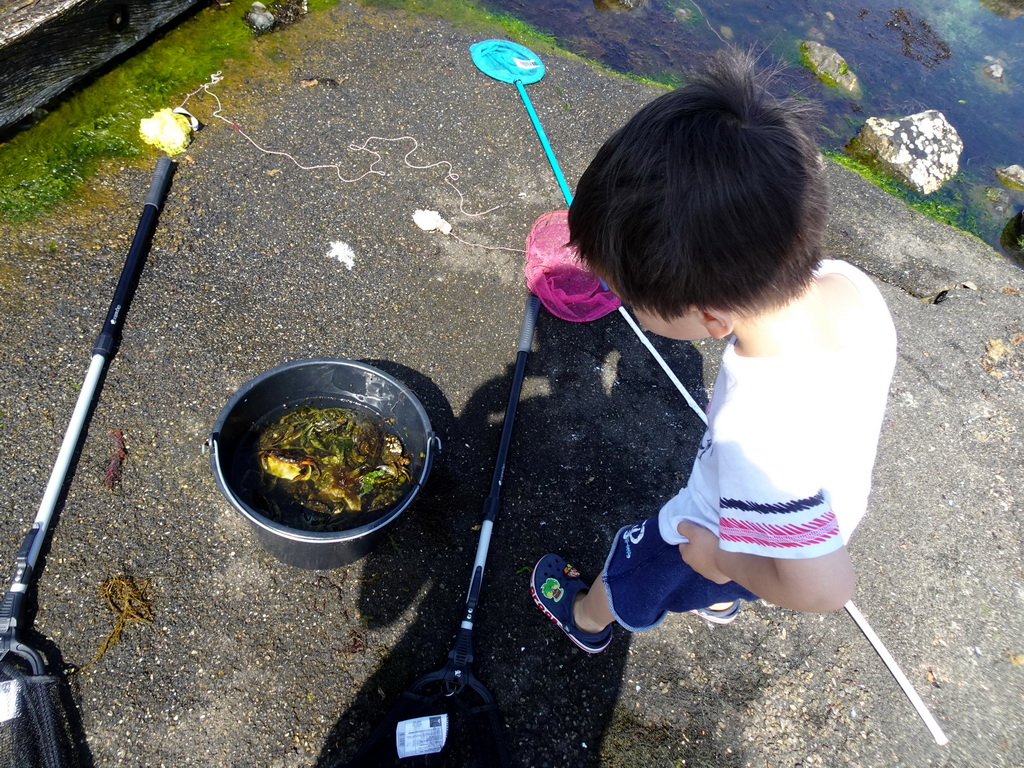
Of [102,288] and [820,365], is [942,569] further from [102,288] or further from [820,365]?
[102,288]

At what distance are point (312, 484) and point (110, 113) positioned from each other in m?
2.94

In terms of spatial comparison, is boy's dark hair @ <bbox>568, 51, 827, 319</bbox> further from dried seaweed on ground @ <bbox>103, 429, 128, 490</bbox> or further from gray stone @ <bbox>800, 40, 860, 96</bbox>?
gray stone @ <bbox>800, 40, 860, 96</bbox>

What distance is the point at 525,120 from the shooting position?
4367mm

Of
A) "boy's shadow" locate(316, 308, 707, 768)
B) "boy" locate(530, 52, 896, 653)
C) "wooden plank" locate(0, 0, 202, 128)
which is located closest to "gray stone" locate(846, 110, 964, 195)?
"boy's shadow" locate(316, 308, 707, 768)

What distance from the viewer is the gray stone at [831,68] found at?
5906 millimetres

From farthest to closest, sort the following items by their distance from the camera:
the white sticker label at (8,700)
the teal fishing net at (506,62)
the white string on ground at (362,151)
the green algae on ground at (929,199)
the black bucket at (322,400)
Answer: the green algae on ground at (929,199), the teal fishing net at (506,62), the white string on ground at (362,151), the black bucket at (322,400), the white sticker label at (8,700)

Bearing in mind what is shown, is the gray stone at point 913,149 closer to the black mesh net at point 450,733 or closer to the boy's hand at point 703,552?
the boy's hand at point 703,552

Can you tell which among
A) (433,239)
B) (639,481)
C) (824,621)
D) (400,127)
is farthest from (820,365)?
(400,127)

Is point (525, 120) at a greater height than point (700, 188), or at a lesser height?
lesser

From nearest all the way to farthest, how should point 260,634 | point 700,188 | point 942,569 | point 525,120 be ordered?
point 700,188
point 260,634
point 942,569
point 525,120

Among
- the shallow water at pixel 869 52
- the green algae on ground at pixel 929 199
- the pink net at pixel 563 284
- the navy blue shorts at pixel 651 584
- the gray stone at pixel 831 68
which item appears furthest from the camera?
the gray stone at pixel 831 68

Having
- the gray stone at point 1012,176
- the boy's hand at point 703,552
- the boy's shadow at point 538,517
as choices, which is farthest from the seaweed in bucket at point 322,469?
the gray stone at point 1012,176

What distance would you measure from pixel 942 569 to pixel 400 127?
413 cm

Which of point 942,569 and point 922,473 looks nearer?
point 942,569
